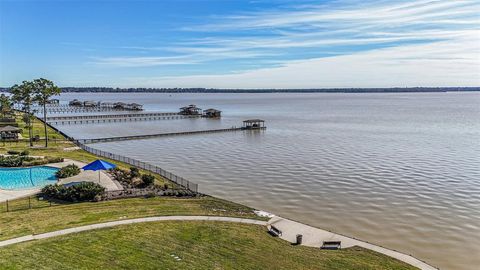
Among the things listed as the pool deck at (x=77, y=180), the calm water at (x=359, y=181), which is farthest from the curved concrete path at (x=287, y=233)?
the pool deck at (x=77, y=180)

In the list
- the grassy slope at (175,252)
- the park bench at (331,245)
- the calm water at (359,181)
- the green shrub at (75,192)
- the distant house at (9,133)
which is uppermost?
the distant house at (9,133)

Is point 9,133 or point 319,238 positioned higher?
point 9,133

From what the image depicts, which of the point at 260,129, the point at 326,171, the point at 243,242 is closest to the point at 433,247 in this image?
the point at 243,242

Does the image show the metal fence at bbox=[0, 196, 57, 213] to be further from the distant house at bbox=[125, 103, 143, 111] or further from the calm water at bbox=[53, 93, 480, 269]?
the distant house at bbox=[125, 103, 143, 111]

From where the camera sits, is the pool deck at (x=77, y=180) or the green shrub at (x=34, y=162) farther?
the green shrub at (x=34, y=162)

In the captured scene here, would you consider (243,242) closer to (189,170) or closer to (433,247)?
(433,247)

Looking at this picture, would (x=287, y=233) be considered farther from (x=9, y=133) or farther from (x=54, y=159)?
(x=9, y=133)

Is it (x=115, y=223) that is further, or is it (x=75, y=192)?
(x=75, y=192)

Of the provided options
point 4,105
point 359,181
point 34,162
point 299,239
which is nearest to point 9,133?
point 34,162

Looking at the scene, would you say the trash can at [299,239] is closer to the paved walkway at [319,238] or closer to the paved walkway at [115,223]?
the paved walkway at [319,238]
